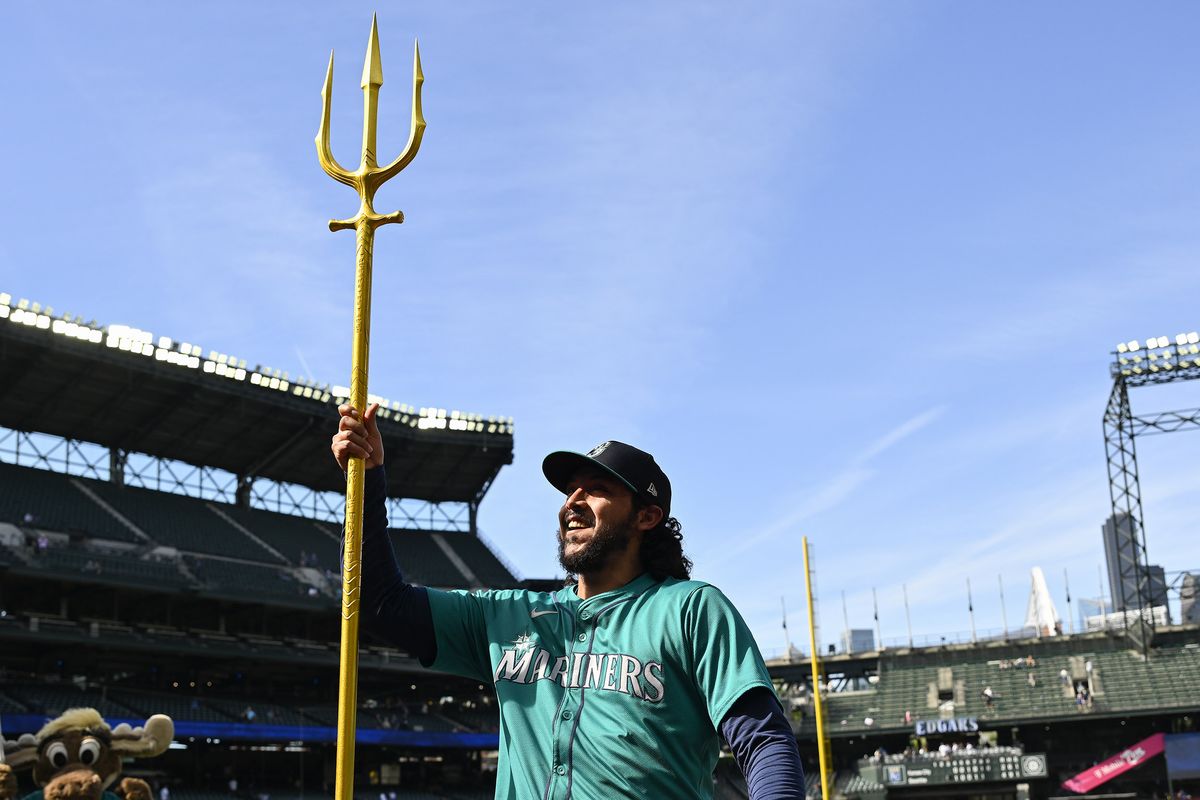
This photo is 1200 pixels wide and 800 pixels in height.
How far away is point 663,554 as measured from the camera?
4.09 m

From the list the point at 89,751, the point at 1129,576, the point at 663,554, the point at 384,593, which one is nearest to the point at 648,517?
the point at 663,554

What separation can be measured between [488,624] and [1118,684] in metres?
48.5

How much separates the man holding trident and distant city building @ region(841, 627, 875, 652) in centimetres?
5206

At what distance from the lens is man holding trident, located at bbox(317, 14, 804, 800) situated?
11.5 ft

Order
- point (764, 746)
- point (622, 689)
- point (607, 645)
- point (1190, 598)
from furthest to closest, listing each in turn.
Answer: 1. point (1190, 598)
2. point (607, 645)
3. point (622, 689)
4. point (764, 746)

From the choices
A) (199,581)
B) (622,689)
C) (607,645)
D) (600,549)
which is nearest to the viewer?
(622,689)

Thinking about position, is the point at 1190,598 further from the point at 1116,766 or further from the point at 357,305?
the point at 357,305

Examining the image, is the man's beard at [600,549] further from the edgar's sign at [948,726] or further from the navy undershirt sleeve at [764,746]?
the edgar's sign at [948,726]

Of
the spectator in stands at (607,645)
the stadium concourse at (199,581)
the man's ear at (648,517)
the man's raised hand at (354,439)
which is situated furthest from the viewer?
the stadium concourse at (199,581)

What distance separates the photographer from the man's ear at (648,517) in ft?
13.3

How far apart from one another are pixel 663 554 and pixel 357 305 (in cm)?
134

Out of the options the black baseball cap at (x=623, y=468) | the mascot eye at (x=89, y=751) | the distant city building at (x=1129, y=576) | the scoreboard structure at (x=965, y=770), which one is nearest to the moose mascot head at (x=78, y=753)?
the mascot eye at (x=89, y=751)

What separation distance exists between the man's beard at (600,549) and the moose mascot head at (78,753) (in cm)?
375

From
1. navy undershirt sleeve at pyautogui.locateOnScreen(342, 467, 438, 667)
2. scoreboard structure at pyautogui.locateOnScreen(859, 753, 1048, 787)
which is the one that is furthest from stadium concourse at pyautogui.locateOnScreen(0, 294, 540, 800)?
navy undershirt sleeve at pyautogui.locateOnScreen(342, 467, 438, 667)
